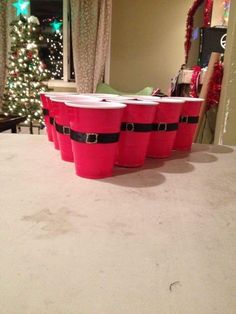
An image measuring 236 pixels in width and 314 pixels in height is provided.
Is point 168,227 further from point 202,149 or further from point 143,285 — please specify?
point 202,149

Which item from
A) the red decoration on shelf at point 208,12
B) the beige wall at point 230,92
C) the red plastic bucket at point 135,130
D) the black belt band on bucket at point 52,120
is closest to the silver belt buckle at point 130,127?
the red plastic bucket at point 135,130

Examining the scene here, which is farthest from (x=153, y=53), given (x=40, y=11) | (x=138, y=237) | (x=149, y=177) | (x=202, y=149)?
(x=138, y=237)

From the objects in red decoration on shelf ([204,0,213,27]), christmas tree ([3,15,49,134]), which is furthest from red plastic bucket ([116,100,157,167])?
christmas tree ([3,15,49,134])

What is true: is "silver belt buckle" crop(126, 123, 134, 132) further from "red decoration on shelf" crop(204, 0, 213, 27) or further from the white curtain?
the white curtain

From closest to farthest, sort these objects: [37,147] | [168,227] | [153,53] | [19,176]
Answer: [168,227], [19,176], [37,147], [153,53]

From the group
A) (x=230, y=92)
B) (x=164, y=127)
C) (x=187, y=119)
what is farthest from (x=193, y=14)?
(x=164, y=127)

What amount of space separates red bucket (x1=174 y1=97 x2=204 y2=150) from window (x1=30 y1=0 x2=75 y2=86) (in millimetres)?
3364

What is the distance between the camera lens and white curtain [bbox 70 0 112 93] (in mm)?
3379

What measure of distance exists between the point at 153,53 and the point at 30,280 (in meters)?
3.65

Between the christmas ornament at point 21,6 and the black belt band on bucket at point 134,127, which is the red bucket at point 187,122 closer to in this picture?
the black belt band on bucket at point 134,127

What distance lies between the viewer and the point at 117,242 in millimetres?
312

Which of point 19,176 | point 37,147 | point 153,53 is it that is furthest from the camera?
point 153,53

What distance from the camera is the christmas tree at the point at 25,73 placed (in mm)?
3203

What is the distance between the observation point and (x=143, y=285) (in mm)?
247
